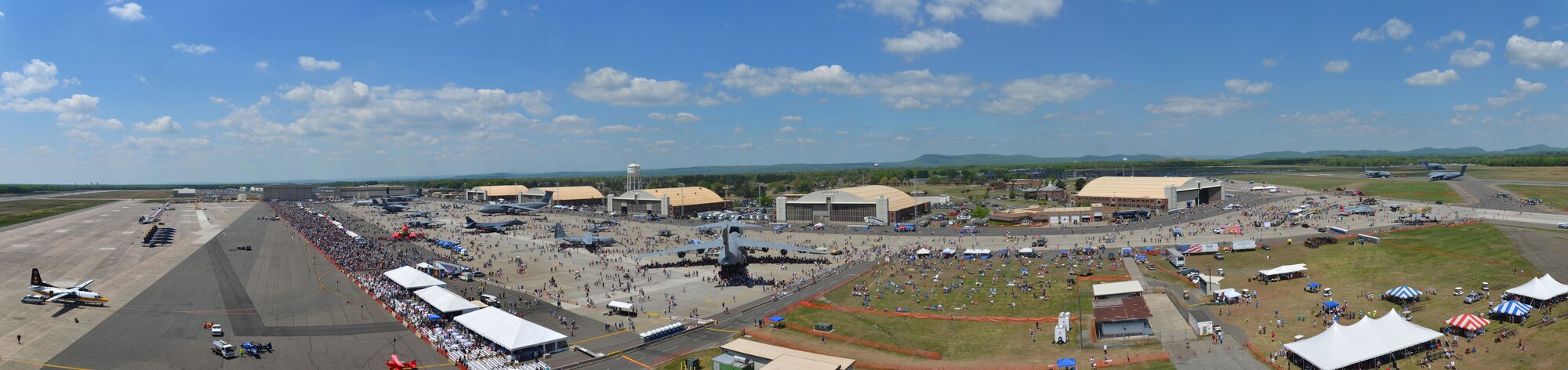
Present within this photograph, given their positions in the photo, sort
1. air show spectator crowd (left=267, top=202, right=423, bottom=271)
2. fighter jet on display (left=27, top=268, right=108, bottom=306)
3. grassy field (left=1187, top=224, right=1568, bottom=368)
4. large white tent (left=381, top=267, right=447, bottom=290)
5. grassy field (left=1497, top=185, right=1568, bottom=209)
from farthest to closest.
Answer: grassy field (left=1497, top=185, right=1568, bottom=209) < air show spectator crowd (left=267, top=202, right=423, bottom=271) < large white tent (left=381, top=267, right=447, bottom=290) < fighter jet on display (left=27, top=268, right=108, bottom=306) < grassy field (left=1187, top=224, right=1568, bottom=368)

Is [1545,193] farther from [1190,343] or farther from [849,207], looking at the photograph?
[1190,343]

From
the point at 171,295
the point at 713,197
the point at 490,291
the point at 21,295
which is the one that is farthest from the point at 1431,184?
the point at 21,295

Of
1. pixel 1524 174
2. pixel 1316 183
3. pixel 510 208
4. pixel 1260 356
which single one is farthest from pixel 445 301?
pixel 1524 174

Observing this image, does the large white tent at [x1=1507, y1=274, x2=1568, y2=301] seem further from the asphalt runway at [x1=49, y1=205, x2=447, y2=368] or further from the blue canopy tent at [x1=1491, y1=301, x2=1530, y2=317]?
the asphalt runway at [x1=49, y1=205, x2=447, y2=368]

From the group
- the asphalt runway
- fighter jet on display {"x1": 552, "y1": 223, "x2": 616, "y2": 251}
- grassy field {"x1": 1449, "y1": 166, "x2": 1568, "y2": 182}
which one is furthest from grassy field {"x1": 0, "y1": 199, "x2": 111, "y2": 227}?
grassy field {"x1": 1449, "y1": 166, "x2": 1568, "y2": 182}

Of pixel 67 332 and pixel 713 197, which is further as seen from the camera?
pixel 713 197

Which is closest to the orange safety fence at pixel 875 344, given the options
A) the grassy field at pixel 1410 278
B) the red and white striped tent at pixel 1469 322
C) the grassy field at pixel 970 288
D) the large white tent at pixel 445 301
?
the grassy field at pixel 970 288

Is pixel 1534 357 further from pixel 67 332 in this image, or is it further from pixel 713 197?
pixel 713 197
